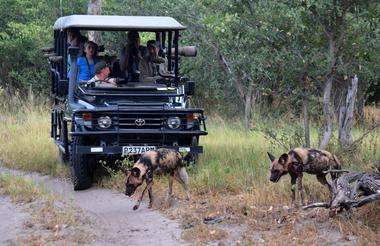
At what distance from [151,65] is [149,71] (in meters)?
0.12

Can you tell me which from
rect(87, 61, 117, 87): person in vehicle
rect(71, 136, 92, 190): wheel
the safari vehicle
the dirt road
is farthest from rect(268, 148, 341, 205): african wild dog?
rect(87, 61, 117, 87): person in vehicle

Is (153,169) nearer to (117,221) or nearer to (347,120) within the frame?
(117,221)

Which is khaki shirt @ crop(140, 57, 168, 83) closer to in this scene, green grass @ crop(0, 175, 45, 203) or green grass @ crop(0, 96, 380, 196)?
green grass @ crop(0, 96, 380, 196)

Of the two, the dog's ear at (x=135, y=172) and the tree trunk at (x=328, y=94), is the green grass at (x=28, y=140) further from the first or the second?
the tree trunk at (x=328, y=94)

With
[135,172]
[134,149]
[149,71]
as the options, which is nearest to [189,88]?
[149,71]

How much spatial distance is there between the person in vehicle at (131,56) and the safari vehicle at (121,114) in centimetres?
23

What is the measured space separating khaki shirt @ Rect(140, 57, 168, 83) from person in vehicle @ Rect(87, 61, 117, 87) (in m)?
0.52

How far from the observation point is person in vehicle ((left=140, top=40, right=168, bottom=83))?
11.4 meters

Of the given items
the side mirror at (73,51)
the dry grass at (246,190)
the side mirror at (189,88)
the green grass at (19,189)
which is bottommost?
the green grass at (19,189)

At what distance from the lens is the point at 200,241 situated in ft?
23.4

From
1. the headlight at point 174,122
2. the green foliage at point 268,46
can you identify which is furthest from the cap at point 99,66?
the green foliage at point 268,46

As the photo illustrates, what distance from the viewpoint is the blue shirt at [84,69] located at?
11141 millimetres

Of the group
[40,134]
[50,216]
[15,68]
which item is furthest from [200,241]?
[15,68]

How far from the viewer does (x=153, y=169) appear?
339 inches
